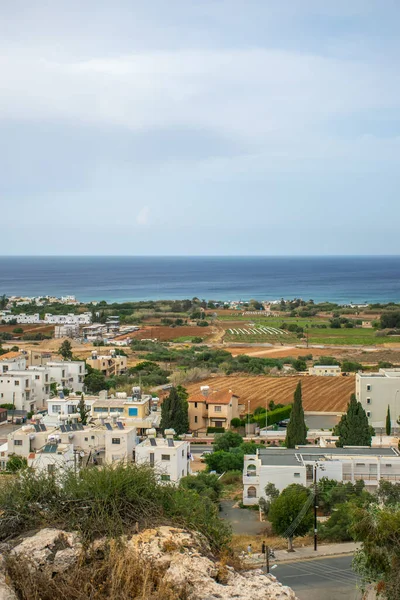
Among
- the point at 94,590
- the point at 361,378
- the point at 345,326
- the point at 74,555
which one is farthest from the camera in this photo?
the point at 345,326

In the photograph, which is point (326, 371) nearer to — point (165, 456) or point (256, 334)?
point (165, 456)

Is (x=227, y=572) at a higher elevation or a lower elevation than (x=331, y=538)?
higher

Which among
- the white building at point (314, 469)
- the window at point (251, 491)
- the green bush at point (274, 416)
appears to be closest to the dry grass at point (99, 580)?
the white building at point (314, 469)

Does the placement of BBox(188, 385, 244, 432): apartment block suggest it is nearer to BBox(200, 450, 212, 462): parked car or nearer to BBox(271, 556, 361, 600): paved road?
BBox(200, 450, 212, 462): parked car

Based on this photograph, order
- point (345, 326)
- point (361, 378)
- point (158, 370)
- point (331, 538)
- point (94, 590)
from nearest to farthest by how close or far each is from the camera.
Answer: point (94, 590) < point (331, 538) < point (361, 378) < point (158, 370) < point (345, 326)

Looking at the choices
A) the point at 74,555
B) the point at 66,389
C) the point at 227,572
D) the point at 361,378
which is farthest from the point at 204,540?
the point at 66,389

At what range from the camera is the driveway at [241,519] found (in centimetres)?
1780

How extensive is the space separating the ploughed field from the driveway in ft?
46.3

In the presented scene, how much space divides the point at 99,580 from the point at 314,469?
12.6m

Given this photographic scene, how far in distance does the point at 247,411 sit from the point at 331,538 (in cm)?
1623

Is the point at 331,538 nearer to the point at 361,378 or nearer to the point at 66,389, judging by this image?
the point at 361,378

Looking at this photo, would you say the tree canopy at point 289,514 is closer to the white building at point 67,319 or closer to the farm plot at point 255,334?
the farm plot at point 255,334

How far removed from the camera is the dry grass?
7617 mm

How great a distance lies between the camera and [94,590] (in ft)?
→ 25.4
